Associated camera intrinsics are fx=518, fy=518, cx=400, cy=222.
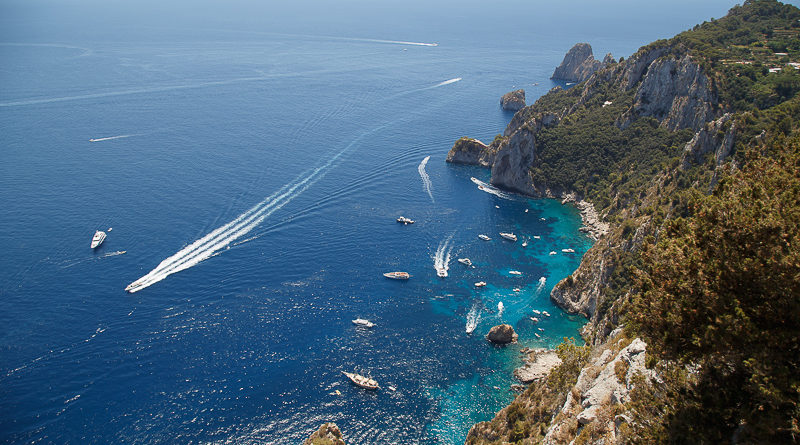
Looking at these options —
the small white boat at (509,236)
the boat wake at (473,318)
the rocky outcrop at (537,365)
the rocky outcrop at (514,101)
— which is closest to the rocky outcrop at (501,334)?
the boat wake at (473,318)

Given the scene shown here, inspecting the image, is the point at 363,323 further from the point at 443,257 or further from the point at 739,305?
the point at 739,305

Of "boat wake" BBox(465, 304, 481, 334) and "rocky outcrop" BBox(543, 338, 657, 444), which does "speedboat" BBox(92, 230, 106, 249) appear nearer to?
"boat wake" BBox(465, 304, 481, 334)

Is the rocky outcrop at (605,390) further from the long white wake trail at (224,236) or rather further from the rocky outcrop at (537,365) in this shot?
the long white wake trail at (224,236)

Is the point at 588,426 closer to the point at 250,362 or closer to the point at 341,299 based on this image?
the point at 250,362

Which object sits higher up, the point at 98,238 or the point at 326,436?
the point at 98,238

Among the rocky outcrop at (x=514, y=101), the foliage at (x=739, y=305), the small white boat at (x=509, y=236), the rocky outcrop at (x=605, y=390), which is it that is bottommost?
the small white boat at (x=509, y=236)

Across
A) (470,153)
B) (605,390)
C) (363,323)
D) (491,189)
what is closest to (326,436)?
(363,323)

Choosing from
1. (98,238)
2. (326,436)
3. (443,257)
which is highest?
(98,238)
